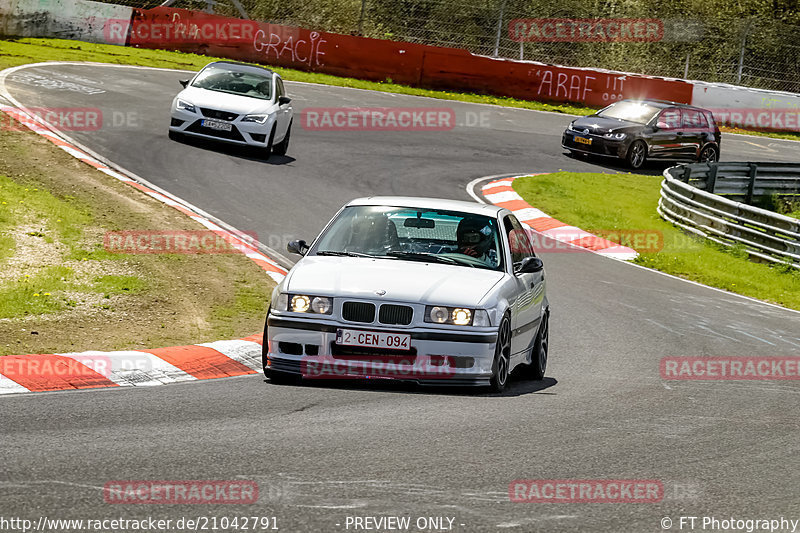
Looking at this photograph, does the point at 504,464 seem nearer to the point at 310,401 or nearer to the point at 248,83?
the point at 310,401

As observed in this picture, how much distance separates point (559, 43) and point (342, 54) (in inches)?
374

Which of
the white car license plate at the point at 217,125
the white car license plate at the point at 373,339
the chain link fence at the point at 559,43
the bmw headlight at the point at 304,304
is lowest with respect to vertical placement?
the white car license plate at the point at 217,125

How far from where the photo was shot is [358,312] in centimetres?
817

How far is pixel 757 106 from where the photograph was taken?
125 feet

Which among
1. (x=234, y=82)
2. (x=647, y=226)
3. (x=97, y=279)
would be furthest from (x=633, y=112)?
(x=97, y=279)

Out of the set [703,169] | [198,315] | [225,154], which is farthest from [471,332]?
[703,169]

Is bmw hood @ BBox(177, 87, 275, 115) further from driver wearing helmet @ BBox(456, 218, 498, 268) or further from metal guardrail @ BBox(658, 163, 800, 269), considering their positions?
driver wearing helmet @ BBox(456, 218, 498, 268)

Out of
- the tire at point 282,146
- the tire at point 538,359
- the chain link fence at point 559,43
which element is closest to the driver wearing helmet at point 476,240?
the tire at point 538,359

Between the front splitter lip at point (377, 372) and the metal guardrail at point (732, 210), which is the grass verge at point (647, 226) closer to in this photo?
the metal guardrail at point (732, 210)

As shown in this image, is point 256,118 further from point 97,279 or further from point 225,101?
point 97,279

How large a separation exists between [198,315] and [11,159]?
22.0ft

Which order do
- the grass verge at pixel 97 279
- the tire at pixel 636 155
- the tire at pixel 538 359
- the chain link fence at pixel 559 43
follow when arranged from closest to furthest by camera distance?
1. the tire at pixel 538 359
2. the grass verge at pixel 97 279
3. the tire at pixel 636 155
4. the chain link fence at pixel 559 43

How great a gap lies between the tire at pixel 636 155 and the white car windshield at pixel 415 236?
19.4m

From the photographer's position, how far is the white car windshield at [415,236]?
9.16m
